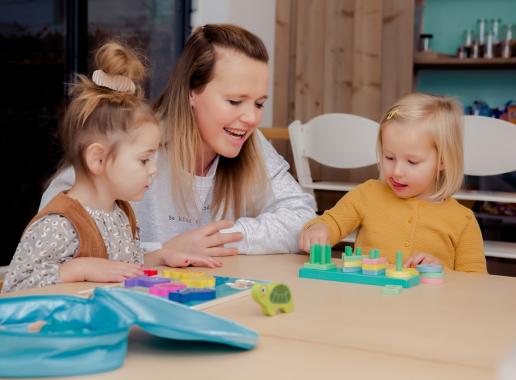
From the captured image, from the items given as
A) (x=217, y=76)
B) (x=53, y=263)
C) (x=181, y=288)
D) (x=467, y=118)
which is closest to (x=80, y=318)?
(x=181, y=288)

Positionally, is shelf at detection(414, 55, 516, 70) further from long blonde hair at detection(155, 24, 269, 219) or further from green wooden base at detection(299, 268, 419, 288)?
green wooden base at detection(299, 268, 419, 288)

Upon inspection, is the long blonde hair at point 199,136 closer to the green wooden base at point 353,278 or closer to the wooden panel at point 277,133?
the green wooden base at point 353,278

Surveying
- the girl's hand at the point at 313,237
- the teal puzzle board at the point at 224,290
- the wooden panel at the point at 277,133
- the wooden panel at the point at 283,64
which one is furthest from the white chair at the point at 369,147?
the teal puzzle board at the point at 224,290

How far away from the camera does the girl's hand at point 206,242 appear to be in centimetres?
142

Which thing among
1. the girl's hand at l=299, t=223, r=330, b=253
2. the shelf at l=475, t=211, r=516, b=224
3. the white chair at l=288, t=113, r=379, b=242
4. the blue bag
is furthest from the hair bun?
the shelf at l=475, t=211, r=516, b=224

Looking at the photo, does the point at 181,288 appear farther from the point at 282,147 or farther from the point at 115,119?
the point at 282,147

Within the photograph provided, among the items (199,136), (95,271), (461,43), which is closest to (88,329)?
(95,271)

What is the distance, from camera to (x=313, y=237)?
4.91 feet

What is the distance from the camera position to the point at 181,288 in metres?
0.98

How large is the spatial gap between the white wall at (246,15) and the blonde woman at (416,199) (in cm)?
242

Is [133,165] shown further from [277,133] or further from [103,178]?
[277,133]

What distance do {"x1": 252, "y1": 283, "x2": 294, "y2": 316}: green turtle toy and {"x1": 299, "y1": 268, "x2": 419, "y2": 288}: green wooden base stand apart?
10.8 inches

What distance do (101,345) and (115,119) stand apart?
69cm

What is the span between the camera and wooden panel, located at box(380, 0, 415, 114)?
380 cm
